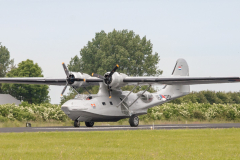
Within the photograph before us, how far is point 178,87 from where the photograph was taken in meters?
36.9

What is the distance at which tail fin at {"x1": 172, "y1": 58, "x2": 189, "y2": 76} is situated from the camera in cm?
3744

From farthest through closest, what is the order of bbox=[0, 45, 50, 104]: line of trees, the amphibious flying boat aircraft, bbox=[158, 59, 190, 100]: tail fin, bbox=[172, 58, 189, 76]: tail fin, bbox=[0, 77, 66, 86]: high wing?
bbox=[0, 45, 50, 104]: line of trees → bbox=[172, 58, 189, 76]: tail fin → bbox=[158, 59, 190, 100]: tail fin → bbox=[0, 77, 66, 86]: high wing → the amphibious flying boat aircraft

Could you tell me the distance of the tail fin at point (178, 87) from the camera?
36434 mm

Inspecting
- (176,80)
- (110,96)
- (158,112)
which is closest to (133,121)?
(110,96)

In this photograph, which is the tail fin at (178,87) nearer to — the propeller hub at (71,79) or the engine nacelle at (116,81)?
the engine nacelle at (116,81)

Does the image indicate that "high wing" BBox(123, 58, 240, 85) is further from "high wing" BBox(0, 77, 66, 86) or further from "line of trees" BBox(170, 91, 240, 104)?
"line of trees" BBox(170, 91, 240, 104)

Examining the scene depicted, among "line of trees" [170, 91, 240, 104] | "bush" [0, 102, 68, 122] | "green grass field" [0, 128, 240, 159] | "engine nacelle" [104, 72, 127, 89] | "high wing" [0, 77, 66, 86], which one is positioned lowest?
"green grass field" [0, 128, 240, 159]

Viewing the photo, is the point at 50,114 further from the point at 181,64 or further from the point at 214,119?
the point at 214,119

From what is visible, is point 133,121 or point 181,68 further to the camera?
point 181,68

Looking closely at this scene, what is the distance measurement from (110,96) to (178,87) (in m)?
9.61

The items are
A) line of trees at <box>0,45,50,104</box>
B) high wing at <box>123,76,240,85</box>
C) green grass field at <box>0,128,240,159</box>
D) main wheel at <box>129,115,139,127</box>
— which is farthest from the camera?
line of trees at <box>0,45,50,104</box>

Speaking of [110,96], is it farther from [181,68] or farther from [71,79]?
[181,68]

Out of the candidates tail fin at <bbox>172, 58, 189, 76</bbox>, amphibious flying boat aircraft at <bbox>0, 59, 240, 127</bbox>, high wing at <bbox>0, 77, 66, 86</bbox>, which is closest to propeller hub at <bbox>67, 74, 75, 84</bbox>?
amphibious flying boat aircraft at <bbox>0, 59, 240, 127</bbox>

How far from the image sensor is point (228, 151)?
14.8 metres
